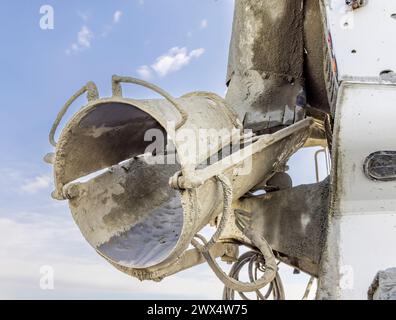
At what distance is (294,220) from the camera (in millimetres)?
A: 2367

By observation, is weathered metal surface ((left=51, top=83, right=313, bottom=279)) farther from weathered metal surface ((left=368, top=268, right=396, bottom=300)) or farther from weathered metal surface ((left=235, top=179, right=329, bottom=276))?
weathered metal surface ((left=368, top=268, right=396, bottom=300))

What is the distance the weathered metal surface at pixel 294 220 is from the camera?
2.30 m

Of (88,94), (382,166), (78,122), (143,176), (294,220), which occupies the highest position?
(88,94)

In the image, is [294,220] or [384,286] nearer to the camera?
[384,286]

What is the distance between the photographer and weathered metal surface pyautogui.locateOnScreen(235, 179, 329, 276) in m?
2.30

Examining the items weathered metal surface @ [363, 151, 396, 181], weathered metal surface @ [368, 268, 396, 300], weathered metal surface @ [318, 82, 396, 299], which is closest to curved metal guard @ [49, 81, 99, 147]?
weathered metal surface @ [318, 82, 396, 299]

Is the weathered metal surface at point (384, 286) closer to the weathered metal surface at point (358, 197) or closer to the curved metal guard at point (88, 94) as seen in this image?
the weathered metal surface at point (358, 197)

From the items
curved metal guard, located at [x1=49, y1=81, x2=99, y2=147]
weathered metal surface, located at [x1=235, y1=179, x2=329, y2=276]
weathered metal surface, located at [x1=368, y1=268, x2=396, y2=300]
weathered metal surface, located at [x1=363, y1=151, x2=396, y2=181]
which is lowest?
weathered metal surface, located at [x1=235, y1=179, x2=329, y2=276]

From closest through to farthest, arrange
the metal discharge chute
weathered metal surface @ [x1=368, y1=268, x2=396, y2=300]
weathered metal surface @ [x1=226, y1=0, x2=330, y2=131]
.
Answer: weathered metal surface @ [x1=368, y1=268, x2=396, y2=300] → the metal discharge chute → weathered metal surface @ [x1=226, y1=0, x2=330, y2=131]

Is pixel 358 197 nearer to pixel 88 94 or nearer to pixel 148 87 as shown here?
pixel 148 87

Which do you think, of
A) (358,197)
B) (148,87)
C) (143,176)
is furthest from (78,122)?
(358,197)

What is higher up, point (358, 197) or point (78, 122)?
point (78, 122)

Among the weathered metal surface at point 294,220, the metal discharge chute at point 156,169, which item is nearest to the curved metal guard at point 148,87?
the metal discharge chute at point 156,169

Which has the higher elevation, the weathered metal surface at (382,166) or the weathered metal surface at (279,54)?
the weathered metal surface at (279,54)
